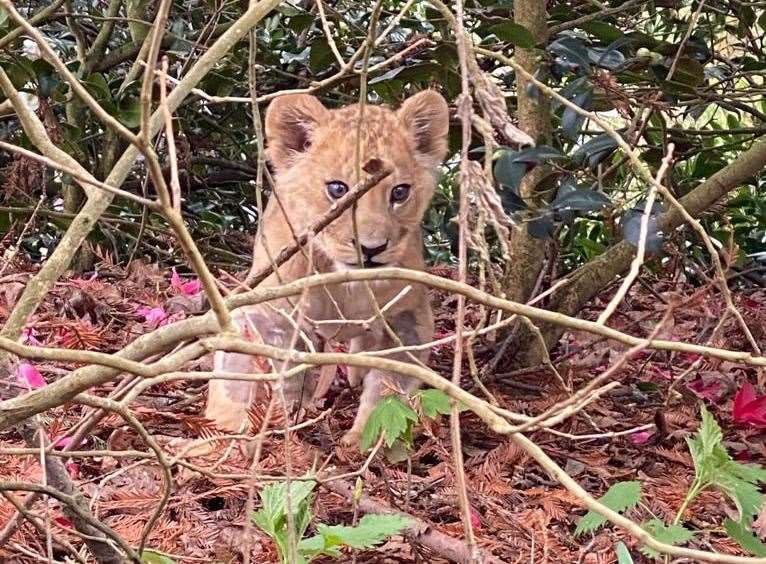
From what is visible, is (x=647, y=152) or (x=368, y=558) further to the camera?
(x=647, y=152)

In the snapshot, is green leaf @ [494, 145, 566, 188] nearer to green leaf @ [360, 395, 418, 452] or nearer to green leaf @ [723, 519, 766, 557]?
green leaf @ [360, 395, 418, 452]

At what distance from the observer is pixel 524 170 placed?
9.07 feet

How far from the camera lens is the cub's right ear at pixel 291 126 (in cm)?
382

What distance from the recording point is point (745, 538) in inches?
77.2

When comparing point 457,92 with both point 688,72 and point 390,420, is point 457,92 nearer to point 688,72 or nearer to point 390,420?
point 688,72

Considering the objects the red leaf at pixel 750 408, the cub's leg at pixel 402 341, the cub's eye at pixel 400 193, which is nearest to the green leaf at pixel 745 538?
the red leaf at pixel 750 408

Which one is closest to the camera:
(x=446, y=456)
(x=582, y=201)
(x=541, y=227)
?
(x=582, y=201)

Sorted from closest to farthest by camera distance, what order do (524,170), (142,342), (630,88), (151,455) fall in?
(142,342)
(151,455)
(524,170)
(630,88)

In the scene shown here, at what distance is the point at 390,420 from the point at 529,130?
1.48m

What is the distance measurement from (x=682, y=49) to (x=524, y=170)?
0.57m

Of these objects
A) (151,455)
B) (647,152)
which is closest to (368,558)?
(151,455)

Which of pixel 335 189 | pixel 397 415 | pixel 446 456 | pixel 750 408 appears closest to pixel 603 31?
pixel 335 189

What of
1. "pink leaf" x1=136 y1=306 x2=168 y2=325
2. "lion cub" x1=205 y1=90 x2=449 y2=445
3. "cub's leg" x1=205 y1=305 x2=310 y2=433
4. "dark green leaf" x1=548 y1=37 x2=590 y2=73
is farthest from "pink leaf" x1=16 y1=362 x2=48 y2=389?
"dark green leaf" x1=548 y1=37 x2=590 y2=73

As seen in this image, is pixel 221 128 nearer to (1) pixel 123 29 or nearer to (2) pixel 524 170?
(1) pixel 123 29
